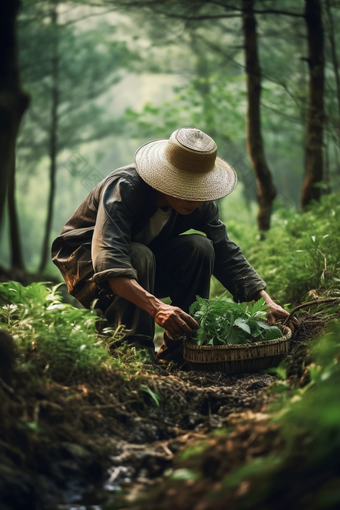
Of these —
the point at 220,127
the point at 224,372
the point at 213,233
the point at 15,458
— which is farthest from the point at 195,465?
the point at 220,127

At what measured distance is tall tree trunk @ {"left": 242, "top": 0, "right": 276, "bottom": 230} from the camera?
6238 millimetres

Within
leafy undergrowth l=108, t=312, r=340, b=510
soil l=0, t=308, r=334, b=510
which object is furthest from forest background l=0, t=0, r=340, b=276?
leafy undergrowth l=108, t=312, r=340, b=510

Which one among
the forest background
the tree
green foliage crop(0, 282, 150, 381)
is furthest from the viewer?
the tree

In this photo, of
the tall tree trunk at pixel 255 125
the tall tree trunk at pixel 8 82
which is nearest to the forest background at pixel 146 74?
the tall tree trunk at pixel 255 125

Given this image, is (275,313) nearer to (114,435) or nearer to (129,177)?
(129,177)

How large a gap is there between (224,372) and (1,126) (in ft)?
5.73

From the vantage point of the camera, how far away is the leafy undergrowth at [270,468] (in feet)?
3.95

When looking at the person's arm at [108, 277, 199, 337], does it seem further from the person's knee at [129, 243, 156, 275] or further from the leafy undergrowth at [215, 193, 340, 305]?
the leafy undergrowth at [215, 193, 340, 305]

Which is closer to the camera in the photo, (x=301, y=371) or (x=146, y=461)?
(x=146, y=461)

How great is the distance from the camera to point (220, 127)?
43.8 feet

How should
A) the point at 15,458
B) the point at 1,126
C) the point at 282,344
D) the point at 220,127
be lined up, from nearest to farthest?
1. the point at 15,458
2. the point at 1,126
3. the point at 282,344
4. the point at 220,127

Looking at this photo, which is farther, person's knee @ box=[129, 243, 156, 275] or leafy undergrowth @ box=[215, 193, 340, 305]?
leafy undergrowth @ box=[215, 193, 340, 305]

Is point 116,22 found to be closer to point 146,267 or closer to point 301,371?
point 146,267

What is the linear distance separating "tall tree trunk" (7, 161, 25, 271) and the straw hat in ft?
21.1
